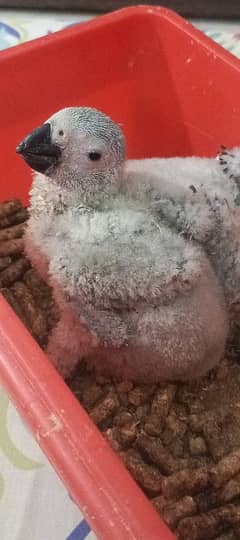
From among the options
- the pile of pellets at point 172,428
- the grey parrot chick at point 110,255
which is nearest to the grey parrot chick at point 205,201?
the grey parrot chick at point 110,255

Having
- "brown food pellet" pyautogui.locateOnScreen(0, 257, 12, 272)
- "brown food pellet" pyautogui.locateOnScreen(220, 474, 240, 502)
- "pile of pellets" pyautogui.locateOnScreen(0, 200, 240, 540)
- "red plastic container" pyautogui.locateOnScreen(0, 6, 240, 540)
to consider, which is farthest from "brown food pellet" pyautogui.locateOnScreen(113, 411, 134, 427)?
"red plastic container" pyautogui.locateOnScreen(0, 6, 240, 540)

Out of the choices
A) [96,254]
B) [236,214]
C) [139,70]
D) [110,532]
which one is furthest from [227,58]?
[110,532]

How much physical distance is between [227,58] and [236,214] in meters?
0.28

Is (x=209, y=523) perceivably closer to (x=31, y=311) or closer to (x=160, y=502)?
(x=160, y=502)

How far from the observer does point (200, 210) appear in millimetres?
648

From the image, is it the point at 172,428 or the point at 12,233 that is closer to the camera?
the point at 172,428

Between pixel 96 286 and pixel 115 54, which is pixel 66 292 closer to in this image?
pixel 96 286

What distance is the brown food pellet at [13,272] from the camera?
2.70ft

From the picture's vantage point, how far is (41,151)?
2.03 feet

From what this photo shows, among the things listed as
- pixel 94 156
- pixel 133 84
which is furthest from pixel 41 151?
pixel 133 84

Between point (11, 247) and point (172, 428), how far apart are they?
0.29 meters

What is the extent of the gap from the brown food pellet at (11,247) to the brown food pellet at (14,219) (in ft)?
0.14

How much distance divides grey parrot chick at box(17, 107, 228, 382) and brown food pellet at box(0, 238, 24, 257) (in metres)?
0.16

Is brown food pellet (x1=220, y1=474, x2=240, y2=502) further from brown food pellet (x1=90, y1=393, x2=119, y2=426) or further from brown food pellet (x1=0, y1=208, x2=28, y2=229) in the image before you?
brown food pellet (x1=0, y1=208, x2=28, y2=229)
